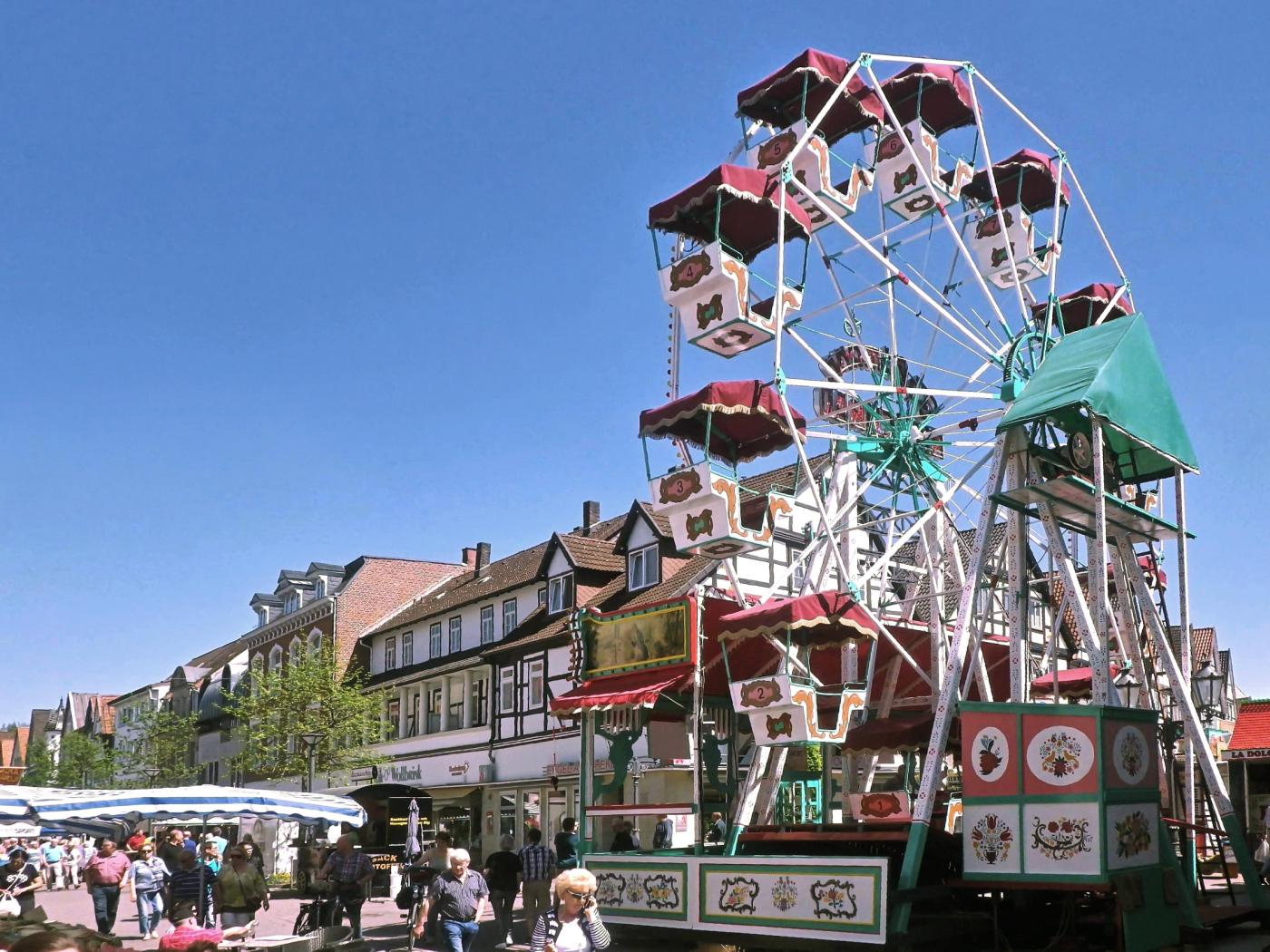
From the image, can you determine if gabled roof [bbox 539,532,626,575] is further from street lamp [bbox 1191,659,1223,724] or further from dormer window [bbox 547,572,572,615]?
street lamp [bbox 1191,659,1223,724]

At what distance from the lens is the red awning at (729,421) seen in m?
18.2

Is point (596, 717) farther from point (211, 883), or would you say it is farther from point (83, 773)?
point (83, 773)

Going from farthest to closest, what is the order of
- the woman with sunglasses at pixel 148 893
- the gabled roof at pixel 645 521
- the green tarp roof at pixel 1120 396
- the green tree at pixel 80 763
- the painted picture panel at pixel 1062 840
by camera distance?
1. the green tree at pixel 80 763
2. the gabled roof at pixel 645 521
3. the woman with sunglasses at pixel 148 893
4. the green tarp roof at pixel 1120 396
5. the painted picture panel at pixel 1062 840

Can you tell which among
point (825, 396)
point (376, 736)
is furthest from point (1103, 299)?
point (376, 736)

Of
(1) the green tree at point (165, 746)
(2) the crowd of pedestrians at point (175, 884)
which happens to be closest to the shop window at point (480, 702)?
(2) the crowd of pedestrians at point (175, 884)

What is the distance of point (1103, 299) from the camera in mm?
21422

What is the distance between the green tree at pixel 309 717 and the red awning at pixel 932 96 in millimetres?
25314

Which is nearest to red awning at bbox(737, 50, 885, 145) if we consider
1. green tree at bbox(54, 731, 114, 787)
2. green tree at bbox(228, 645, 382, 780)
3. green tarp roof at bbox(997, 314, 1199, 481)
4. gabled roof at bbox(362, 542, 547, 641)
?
green tarp roof at bbox(997, 314, 1199, 481)

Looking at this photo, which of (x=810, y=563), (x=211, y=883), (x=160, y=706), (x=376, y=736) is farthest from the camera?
(x=160, y=706)

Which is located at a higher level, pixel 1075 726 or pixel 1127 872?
pixel 1075 726

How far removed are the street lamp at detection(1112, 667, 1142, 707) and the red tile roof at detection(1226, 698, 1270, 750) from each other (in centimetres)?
1340

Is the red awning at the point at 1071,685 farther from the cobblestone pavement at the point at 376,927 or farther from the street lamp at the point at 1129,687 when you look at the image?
the cobblestone pavement at the point at 376,927

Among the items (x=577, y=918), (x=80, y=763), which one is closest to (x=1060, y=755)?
(x=577, y=918)

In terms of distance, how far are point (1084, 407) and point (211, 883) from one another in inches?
486
